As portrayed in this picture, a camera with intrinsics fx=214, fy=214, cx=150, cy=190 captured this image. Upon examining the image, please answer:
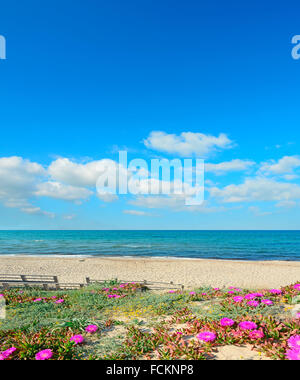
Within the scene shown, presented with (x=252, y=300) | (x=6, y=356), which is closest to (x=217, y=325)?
(x=252, y=300)

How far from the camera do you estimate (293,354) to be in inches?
134

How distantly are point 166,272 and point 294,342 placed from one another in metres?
25.4

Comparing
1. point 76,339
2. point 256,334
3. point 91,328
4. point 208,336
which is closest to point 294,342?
point 256,334

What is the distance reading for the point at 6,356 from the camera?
402 centimetres

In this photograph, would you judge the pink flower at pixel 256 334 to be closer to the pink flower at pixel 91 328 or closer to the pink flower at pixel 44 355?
the pink flower at pixel 91 328

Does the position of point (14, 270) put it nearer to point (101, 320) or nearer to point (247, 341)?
point (101, 320)

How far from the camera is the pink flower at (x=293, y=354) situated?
11.0 feet

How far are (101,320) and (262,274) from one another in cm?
2580

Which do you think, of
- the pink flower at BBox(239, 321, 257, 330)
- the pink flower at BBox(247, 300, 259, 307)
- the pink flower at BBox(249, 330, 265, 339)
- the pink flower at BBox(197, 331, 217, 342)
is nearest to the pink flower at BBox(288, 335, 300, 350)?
the pink flower at BBox(249, 330, 265, 339)

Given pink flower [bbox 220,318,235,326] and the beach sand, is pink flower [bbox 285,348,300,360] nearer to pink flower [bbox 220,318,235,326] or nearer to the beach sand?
pink flower [bbox 220,318,235,326]

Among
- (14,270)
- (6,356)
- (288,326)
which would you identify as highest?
(288,326)

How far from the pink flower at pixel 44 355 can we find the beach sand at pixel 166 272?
18.9m

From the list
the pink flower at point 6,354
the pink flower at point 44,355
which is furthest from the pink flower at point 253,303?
the pink flower at point 6,354
